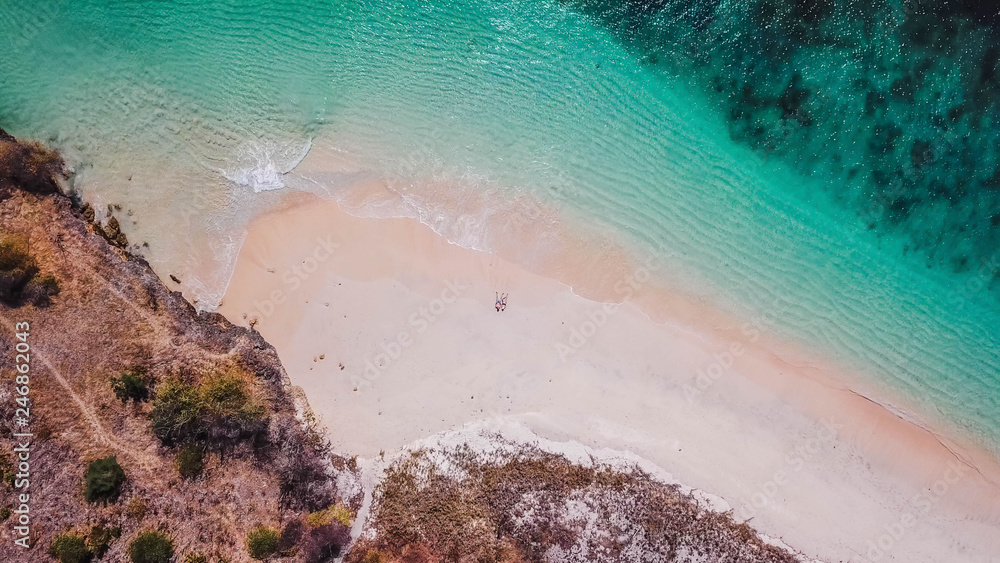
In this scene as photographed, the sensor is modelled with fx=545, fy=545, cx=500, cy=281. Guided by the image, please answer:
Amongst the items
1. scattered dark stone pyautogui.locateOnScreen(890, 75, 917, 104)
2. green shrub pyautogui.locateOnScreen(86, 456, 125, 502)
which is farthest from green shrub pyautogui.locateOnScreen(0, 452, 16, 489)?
scattered dark stone pyautogui.locateOnScreen(890, 75, 917, 104)

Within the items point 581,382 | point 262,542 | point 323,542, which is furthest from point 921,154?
point 262,542

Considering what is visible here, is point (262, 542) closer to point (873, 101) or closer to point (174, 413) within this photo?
point (174, 413)

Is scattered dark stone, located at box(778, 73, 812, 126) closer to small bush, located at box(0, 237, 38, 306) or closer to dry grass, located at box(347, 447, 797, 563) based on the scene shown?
dry grass, located at box(347, 447, 797, 563)

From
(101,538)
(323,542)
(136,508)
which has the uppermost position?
(136,508)

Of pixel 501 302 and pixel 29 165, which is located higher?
pixel 501 302

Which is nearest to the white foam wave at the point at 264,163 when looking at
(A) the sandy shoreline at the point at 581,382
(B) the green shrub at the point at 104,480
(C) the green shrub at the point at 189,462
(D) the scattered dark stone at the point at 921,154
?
(A) the sandy shoreline at the point at 581,382

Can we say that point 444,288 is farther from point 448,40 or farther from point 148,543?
point 148,543
